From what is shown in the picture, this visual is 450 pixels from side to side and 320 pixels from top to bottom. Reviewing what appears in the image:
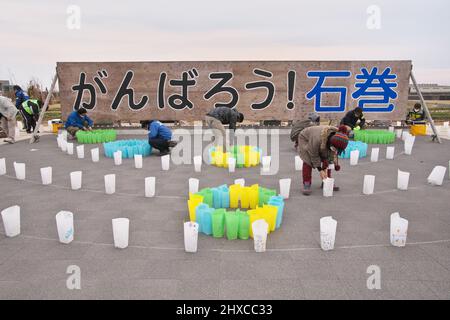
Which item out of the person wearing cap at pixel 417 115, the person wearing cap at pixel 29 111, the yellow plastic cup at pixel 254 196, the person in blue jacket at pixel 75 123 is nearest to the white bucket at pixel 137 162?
the yellow plastic cup at pixel 254 196

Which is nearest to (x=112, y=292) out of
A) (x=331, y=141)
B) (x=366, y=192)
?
(x=331, y=141)

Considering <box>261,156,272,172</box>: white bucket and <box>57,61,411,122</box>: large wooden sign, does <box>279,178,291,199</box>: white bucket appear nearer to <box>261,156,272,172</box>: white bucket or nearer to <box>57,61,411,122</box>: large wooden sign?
<box>261,156,272,172</box>: white bucket

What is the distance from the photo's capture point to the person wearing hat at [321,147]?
6426 mm

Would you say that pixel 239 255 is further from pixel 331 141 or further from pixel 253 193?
pixel 331 141

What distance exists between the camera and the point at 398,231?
4.72 metres

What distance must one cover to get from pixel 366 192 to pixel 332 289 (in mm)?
4086

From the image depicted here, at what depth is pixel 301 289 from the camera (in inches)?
148

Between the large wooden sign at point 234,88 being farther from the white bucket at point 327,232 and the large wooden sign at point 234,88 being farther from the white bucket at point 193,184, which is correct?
the white bucket at point 327,232

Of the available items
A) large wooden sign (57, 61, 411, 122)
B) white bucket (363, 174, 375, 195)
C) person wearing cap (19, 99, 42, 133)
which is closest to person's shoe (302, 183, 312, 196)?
white bucket (363, 174, 375, 195)

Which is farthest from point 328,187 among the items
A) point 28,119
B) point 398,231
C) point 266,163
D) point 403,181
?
point 28,119

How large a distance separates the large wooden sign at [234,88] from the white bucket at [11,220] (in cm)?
1254

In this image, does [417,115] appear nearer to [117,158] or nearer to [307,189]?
[307,189]
